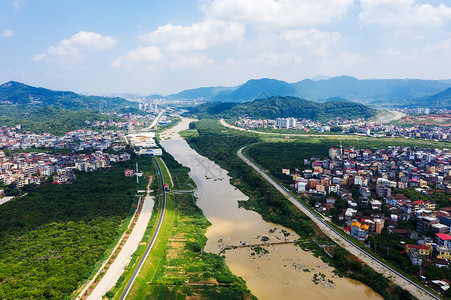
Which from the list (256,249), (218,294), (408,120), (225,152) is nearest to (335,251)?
(256,249)

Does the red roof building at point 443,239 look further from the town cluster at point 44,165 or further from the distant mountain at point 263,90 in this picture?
the distant mountain at point 263,90

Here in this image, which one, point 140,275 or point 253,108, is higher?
point 253,108

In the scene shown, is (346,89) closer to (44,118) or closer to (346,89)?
(346,89)

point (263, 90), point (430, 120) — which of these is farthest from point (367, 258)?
point (263, 90)

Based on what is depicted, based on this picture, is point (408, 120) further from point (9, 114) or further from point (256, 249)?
point (9, 114)

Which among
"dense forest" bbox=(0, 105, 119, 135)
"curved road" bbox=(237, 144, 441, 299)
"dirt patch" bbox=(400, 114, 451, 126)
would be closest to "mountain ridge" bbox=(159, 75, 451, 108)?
"dirt patch" bbox=(400, 114, 451, 126)

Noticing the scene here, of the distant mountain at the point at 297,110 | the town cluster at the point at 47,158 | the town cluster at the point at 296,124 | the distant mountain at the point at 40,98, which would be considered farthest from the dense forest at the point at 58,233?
the distant mountain at the point at 40,98
